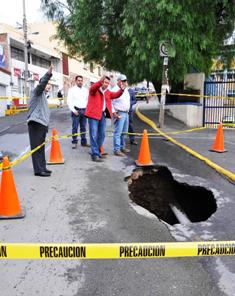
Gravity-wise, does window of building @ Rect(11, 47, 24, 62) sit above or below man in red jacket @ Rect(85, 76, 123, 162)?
above

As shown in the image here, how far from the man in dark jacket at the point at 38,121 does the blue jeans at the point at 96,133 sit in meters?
1.16

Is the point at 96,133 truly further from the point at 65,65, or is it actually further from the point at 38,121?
the point at 65,65

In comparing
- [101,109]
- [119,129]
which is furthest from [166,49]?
[101,109]

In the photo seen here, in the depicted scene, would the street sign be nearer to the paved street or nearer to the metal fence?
the metal fence

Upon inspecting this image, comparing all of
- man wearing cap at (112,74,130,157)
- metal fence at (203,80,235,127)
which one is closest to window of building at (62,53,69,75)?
metal fence at (203,80,235,127)

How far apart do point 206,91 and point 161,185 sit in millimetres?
8478

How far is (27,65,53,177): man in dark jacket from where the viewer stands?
6.09m

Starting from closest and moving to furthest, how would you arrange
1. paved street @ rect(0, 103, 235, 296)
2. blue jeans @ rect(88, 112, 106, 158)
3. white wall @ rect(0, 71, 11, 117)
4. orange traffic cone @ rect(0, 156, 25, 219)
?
paved street @ rect(0, 103, 235, 296) < orange traffic cone @ rect(0, 156, 25, 219) < blue jeans @ rect(88, 112, 106, 158) < white wall @ rect(0, 71, 11, 117)

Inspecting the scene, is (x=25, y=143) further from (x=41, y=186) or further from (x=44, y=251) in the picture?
(x=44, y=251)

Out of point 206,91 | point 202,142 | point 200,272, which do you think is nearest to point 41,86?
point 200,272

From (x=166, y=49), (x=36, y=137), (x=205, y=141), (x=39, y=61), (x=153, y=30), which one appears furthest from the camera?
(x=39, y=61)

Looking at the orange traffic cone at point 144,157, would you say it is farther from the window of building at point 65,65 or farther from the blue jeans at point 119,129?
the window of building at point 65,65

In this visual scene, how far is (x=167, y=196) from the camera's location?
654 centimetres

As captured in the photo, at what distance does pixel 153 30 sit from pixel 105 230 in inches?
359
